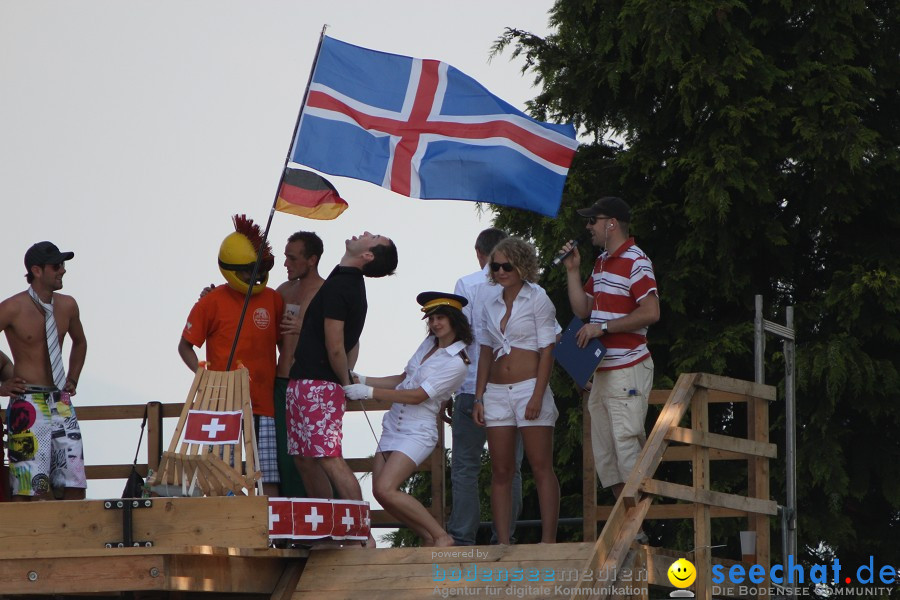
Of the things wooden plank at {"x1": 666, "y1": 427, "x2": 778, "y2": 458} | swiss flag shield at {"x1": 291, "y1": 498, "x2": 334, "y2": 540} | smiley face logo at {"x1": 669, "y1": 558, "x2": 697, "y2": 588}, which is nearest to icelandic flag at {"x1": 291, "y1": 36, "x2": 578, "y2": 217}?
wooden plank at {"x1": 666, "y1": 427, "x2": 778, "y2": 458}

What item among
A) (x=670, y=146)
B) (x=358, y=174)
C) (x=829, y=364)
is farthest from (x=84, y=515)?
(x=670, y=146)

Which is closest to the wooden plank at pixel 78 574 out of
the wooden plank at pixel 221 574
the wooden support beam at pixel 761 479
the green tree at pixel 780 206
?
the wooden plank at pixel 221 574

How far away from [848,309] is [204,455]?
7.42 m

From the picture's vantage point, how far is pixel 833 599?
13.1m

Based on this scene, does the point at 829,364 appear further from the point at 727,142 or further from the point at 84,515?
the point at 84,515

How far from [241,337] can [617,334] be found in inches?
90.9

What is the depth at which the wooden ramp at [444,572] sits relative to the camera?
6926 mm

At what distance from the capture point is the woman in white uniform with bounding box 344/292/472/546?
7613 millimetres

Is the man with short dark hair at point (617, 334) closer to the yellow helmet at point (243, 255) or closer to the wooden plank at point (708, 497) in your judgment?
the wooden plank at point (708, 497)

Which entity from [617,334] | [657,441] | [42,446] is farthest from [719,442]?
[42,446]

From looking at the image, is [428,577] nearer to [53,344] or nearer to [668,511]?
[668,511]

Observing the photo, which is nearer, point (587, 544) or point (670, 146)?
point (587, 544)

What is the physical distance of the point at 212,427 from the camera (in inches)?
295

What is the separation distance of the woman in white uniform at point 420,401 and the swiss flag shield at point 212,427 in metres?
0.65
